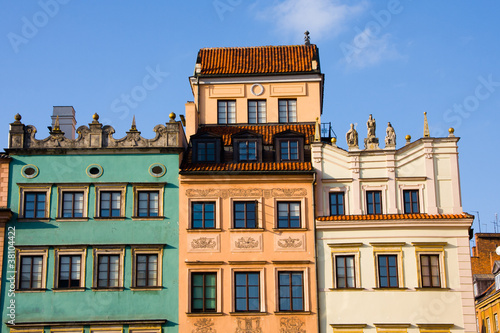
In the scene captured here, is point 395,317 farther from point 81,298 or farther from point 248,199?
point 81,298

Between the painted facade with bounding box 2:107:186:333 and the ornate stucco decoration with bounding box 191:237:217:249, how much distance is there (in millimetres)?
1057

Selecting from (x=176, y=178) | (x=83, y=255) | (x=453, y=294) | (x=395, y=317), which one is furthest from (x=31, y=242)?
(x=453, y=294)

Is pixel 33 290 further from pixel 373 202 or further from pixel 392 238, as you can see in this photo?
pixel 392 238

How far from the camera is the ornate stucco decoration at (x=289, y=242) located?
41.3 metres

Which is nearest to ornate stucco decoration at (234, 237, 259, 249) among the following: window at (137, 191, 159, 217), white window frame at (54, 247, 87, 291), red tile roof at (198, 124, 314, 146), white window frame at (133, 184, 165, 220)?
white window frame at (133, 184, 165, 220)

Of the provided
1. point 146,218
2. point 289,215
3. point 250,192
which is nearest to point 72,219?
point 146,218

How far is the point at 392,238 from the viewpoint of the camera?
4112 centimetres

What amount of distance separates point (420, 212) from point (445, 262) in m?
2.99

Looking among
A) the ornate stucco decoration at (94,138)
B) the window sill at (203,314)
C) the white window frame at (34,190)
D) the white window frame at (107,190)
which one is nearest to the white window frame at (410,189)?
the window sill at (203,314)

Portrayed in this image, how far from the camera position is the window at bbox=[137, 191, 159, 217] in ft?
137

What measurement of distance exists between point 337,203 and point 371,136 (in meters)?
4.27

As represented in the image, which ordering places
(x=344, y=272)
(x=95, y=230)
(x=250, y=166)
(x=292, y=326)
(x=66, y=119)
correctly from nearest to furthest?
(x=292, y=326), (x=344, y=272), (x=95, y=230), (x=250, y=166), (x=66, y=119)

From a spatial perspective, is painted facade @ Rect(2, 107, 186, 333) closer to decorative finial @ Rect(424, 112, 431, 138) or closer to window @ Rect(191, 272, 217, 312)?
window @ Rect(191, 272, 217, 312)

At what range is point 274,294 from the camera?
133ft
